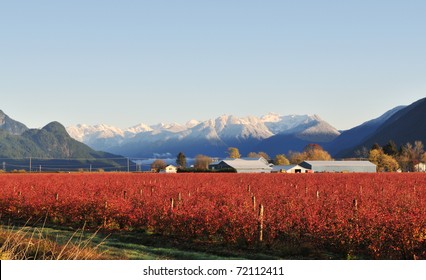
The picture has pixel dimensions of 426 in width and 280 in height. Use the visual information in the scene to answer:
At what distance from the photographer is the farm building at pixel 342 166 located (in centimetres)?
11825

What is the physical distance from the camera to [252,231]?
18.8m

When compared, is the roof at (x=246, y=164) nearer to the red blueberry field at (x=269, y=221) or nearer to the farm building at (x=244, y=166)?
the farm building at (x=244, y=166)

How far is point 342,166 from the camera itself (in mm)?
120000

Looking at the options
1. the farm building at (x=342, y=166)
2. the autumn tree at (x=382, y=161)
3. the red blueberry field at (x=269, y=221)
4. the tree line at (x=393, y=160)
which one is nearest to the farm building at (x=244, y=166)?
the farm building at (x=342, y=166)

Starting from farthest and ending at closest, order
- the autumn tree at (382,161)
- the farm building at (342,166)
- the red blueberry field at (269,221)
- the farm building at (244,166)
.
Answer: the autumn tree at (382,161)
the farm building at (244,166)
the farm building at (342,166)
the red blueberry field at (269,221)

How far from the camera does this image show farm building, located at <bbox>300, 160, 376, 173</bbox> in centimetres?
11825

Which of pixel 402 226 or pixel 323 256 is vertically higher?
pixel 402 226

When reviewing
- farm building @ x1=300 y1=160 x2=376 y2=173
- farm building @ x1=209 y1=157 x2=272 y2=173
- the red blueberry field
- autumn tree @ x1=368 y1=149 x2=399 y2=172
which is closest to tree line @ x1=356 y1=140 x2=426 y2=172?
autumn tree @ x1=368 y1=149 x2=399 y2=172

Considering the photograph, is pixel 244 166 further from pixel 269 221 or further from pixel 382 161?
pixel 269 221

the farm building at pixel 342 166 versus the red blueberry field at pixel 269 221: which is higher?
the farm building at pixel 342 166

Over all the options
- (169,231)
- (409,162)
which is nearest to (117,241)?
(169,231)

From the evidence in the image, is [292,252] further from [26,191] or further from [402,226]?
[26,191]

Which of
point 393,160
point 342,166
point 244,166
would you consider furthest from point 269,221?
point 393,160

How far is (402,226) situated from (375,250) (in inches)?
43.5
